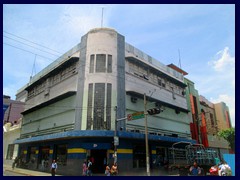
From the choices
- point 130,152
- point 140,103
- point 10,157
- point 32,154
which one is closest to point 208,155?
point 130,152

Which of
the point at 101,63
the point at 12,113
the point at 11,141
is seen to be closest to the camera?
the point at 101,63

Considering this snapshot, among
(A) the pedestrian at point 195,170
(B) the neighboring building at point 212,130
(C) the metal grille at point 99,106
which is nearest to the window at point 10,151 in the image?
(C) the metal grille at point 99,106

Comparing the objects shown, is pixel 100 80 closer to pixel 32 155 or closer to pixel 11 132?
pixel 32 155

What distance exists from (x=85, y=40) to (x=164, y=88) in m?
14.6

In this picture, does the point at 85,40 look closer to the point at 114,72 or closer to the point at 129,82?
the point at 114,72

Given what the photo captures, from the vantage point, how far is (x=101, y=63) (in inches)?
1030

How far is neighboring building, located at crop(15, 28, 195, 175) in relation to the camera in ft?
76.1

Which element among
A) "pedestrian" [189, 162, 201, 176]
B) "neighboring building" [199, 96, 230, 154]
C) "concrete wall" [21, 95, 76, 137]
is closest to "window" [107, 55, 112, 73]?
"concrete wall" [21, 95, 76, 137]

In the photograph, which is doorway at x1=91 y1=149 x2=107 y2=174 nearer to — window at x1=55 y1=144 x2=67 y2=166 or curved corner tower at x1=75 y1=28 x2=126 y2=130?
curved corner tower at x1=75 y1=28 x2=126 y2=130

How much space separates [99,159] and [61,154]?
5.21 metres

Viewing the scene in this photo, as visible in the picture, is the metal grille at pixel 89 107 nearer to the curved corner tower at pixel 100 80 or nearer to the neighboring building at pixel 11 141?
the curved corner tower at pixel 100 80

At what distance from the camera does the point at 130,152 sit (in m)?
24.4

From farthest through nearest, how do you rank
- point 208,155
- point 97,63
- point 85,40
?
1. point 85,40
2. point 97,63
3. point 208,155

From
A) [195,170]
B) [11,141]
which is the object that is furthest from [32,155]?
[195,170]
